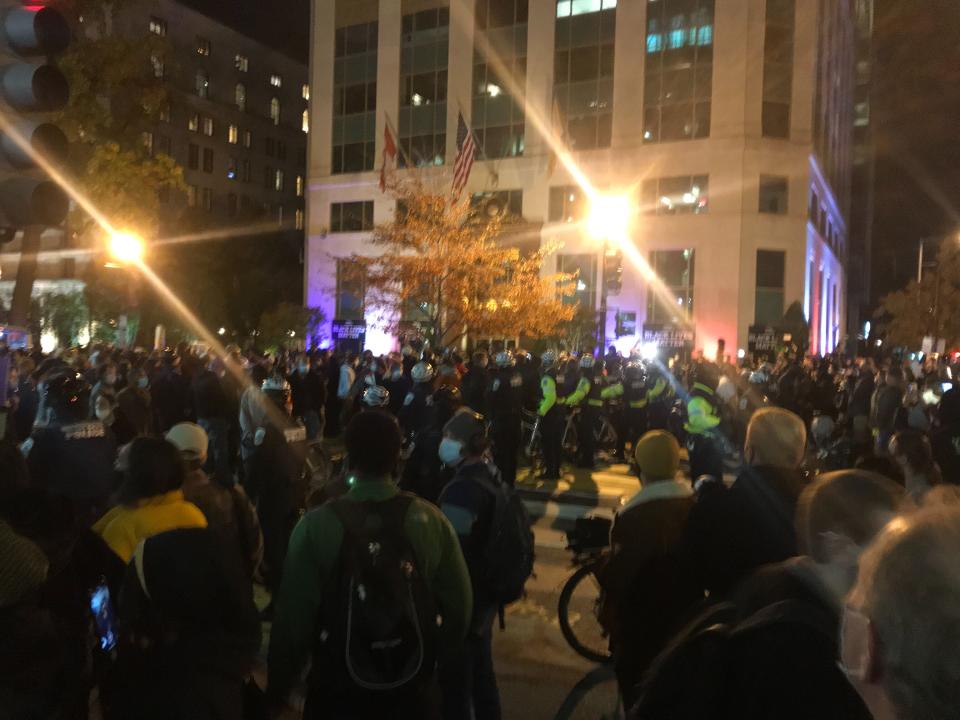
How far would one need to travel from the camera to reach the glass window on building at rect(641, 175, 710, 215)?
140 feet

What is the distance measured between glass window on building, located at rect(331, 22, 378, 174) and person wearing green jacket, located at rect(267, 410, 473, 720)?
49.4m

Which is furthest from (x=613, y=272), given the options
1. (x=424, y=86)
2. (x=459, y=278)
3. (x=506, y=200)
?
(x=424, y=86)

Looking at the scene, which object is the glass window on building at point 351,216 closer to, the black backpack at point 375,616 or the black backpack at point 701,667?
the black backpack at point 375,616

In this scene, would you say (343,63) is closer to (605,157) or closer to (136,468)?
(605,157)

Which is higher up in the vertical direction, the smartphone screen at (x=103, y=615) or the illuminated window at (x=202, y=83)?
the illuminated window at (x=202, y=83)

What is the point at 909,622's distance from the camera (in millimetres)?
1271

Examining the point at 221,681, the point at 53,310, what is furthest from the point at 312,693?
the point at 53,310

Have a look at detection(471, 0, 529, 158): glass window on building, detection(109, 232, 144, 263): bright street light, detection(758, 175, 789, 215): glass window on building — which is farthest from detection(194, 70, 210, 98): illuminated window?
detection(109, 232, 144, 263): bright street light

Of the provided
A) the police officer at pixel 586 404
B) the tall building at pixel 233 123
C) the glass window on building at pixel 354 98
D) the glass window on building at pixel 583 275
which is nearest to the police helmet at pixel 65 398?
the police officer at pixel 586 404

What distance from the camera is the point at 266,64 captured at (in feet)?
251

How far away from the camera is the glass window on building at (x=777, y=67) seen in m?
41.8

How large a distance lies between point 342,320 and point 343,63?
1714 cm

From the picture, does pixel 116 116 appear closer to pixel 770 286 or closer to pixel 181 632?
pixel 181 632

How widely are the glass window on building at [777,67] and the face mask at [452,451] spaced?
42051 mm
